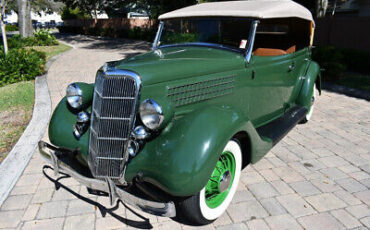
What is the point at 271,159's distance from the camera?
3717 mm

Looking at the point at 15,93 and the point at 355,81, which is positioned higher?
the point at 355,81

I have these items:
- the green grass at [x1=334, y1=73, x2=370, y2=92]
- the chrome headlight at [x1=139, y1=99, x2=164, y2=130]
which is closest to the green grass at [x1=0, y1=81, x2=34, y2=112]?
the chrome headlight at [x1=139, y1=99, x2=164, y2=130]

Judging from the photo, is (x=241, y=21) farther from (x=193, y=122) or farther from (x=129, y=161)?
(x=129, y=161)

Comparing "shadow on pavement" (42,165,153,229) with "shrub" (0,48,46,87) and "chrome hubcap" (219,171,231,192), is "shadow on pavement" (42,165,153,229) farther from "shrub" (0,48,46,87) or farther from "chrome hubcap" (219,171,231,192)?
"shrub" (0,48,46,87)

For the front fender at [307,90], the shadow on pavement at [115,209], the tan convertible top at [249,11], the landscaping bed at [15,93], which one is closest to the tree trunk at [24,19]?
the landscaping bed at [15,93]

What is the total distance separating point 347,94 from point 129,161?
6402mm

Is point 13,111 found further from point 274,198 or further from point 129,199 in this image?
point 274,198

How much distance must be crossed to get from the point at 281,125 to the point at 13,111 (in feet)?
16.4

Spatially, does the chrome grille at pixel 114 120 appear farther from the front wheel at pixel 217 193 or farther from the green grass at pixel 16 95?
the green grass at pixel 16 95

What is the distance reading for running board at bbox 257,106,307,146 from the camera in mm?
3336

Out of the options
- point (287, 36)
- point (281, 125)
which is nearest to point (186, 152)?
point (281, 125)

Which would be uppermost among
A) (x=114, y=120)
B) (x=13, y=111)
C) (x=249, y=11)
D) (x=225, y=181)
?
(x=249, y=11)

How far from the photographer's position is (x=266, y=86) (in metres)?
3.54

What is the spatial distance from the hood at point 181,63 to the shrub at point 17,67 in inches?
254
